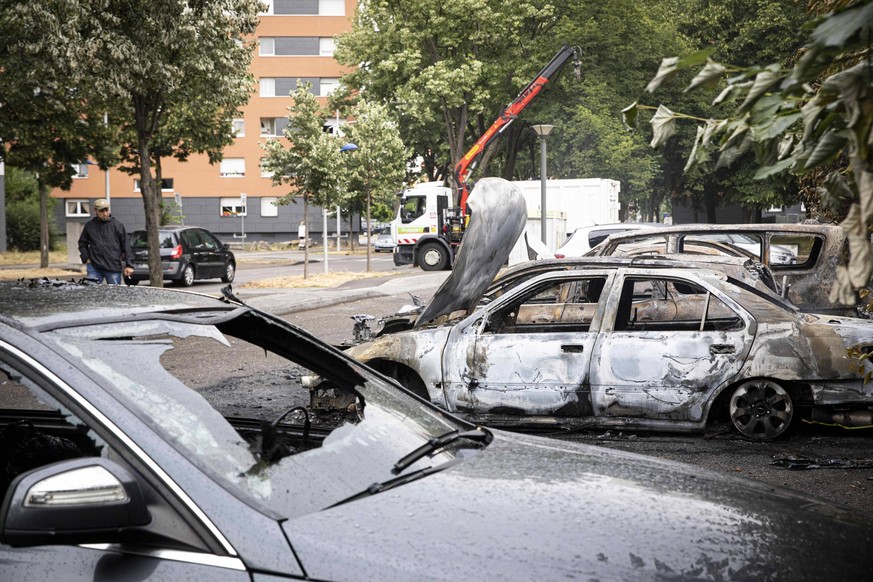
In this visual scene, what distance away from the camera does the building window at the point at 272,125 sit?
6844 cm

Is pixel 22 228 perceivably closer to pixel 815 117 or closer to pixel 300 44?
pixel 300 44

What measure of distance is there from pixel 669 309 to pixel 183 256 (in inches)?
788

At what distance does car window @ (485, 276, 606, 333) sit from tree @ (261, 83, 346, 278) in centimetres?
1758

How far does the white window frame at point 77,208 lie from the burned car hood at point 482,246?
6219cm

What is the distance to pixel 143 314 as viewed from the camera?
121 inches

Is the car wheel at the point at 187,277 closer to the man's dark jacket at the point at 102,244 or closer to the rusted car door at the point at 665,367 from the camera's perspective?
the man's dark jacket at the point at 102,244

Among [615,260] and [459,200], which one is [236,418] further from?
[459,200]

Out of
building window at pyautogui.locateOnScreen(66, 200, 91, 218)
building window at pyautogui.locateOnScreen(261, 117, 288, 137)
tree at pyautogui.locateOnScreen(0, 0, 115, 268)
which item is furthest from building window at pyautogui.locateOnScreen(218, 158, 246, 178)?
tree at pyautogui.locateOnScreen(0, 0, 115, 268)

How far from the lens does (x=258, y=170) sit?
6706 cm

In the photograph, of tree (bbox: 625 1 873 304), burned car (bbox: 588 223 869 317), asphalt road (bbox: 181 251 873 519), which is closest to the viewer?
tree (bbox: 625 1 873 304)

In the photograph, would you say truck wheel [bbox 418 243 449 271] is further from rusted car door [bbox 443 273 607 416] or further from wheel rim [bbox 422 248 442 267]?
rusted car door [bbox 443 273 607 416]

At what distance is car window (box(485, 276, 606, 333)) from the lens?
8094 mm

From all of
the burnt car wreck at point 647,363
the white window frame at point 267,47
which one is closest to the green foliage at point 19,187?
the white window frame at point 267,47

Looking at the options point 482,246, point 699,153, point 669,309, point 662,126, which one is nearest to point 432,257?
point 482,246
